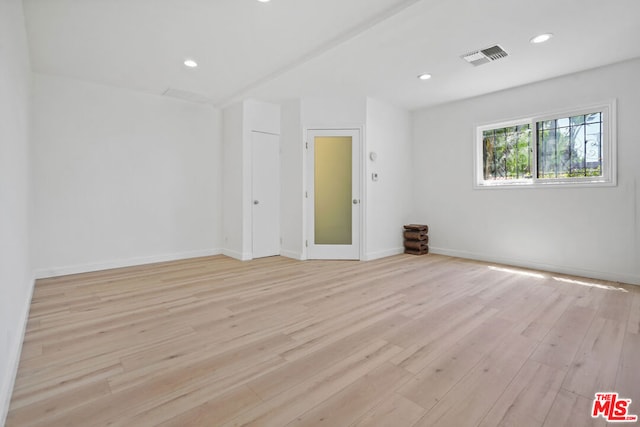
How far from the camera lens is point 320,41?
10.4ft

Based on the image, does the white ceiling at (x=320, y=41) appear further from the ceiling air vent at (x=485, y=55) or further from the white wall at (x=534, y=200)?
the white wall at (x=534, y=200)

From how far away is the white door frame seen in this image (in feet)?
16.3

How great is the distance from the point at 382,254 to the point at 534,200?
231 centimetres

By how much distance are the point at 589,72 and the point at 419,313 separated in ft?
12.6

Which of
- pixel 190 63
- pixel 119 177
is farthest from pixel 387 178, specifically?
pixel 119 177

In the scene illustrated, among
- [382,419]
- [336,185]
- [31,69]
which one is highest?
[31,69]

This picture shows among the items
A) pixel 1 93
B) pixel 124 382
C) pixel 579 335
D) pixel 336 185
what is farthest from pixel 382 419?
pixel 336 185

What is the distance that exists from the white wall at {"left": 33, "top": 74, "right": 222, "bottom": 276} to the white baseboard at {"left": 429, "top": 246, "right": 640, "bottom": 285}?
4084mm

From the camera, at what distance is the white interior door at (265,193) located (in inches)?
202

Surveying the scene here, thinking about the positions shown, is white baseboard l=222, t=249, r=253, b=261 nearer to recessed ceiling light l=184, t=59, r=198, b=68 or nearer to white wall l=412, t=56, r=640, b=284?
recessed ceiling light l=184, t=59, r=198, b=68

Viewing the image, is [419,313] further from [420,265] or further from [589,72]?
[589,72]

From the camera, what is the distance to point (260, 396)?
157 cm

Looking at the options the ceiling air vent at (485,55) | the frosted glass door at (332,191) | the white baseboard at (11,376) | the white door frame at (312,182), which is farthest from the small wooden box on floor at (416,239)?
the white baseboard at (11,376)

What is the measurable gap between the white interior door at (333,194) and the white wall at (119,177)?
1718mm
